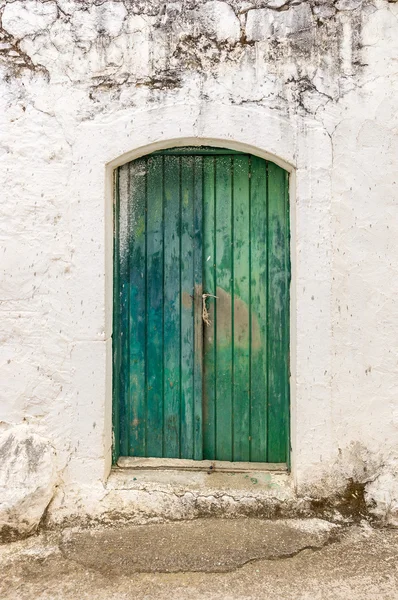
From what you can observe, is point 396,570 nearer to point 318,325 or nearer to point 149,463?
point 318,325

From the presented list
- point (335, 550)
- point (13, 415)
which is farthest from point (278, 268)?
point (13, 415)

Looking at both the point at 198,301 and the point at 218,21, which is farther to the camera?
the point at 198,301

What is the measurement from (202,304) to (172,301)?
20 cm

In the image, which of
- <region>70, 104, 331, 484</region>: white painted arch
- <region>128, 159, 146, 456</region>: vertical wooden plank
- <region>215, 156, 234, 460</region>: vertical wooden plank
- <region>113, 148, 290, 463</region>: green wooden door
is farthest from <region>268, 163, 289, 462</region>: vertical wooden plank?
<region>128, 159, 146, 456</region>: vertical wooden plank

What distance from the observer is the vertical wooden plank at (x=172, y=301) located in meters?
2.97

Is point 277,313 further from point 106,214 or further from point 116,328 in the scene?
point 106,214

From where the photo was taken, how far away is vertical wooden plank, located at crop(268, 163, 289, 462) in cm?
294

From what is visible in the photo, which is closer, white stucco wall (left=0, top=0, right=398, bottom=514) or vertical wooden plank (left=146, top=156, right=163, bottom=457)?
white stucco wall (left=0, top=0, right=398, bottom=514)

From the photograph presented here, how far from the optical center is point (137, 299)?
2.99 metres

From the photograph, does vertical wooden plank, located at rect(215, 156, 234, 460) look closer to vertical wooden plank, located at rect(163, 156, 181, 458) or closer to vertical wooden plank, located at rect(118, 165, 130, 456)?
vertical wooden plank, located at rect(163, 156, 181, 458)

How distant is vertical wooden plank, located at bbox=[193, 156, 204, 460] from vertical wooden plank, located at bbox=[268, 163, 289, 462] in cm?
45

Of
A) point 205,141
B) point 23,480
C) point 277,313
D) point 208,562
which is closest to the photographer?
point 208,562

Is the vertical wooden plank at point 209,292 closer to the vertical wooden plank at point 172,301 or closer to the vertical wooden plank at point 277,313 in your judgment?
the vertical wooden plank at point 172,301

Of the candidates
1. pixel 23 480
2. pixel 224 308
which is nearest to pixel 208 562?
pixel 23 480
